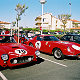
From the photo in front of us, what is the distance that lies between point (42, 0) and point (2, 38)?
1114 cm

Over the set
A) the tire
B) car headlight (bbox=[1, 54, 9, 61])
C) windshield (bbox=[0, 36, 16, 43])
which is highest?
windshield (bbox=[0, 36, 16, 43])

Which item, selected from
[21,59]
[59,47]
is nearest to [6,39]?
[21,59]

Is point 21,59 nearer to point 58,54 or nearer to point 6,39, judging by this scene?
point 6,39

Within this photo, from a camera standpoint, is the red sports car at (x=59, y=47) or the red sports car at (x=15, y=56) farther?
the red sports car at (x=59, y=47)

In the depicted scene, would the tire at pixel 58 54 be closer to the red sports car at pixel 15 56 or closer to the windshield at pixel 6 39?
the red sports car at pixel 15 56

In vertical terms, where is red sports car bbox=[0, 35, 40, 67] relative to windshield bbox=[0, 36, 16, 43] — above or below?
below

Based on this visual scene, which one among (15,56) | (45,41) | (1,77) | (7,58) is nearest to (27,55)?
(15,56)

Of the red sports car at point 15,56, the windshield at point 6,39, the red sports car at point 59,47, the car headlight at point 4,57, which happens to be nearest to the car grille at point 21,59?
the red sports car at point 15,56

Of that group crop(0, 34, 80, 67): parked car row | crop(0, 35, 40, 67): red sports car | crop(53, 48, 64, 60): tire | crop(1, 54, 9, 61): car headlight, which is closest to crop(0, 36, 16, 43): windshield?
crop(0, 34, 80, 67): parked car row

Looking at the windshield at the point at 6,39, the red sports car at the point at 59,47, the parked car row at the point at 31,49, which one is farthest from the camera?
the red sports car at the point at 59,47

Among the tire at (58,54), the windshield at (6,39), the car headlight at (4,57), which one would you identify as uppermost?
the windshield at (6,39)

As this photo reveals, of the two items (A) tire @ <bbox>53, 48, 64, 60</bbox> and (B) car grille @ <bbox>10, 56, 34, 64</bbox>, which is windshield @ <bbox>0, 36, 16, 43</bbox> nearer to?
(B) car grille @ <bbox>10, 56, 34, 64</bbox>

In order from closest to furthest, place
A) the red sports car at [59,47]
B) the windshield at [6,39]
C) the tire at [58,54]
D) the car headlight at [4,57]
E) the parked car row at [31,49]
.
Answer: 1. the car headlight at [4,57]
2. the parked car row at [31,49]
3. the windshield at [6,39]
4. the red sports car at [59,47]
5. the tire at [58,54]

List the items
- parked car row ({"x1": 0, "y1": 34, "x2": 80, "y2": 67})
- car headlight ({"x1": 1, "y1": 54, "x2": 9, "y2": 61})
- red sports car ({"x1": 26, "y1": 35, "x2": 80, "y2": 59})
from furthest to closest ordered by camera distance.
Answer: red sports car ({"x1": 26, "y1": 35, "x2": 80, "y2": 59}) → parked car row ({"x1": 0, "y1": 34, "x2": 80, "y2": 67}) → car headlight ({"x1": 1, "y1": 54, "x2": 9, "y2": 61})
